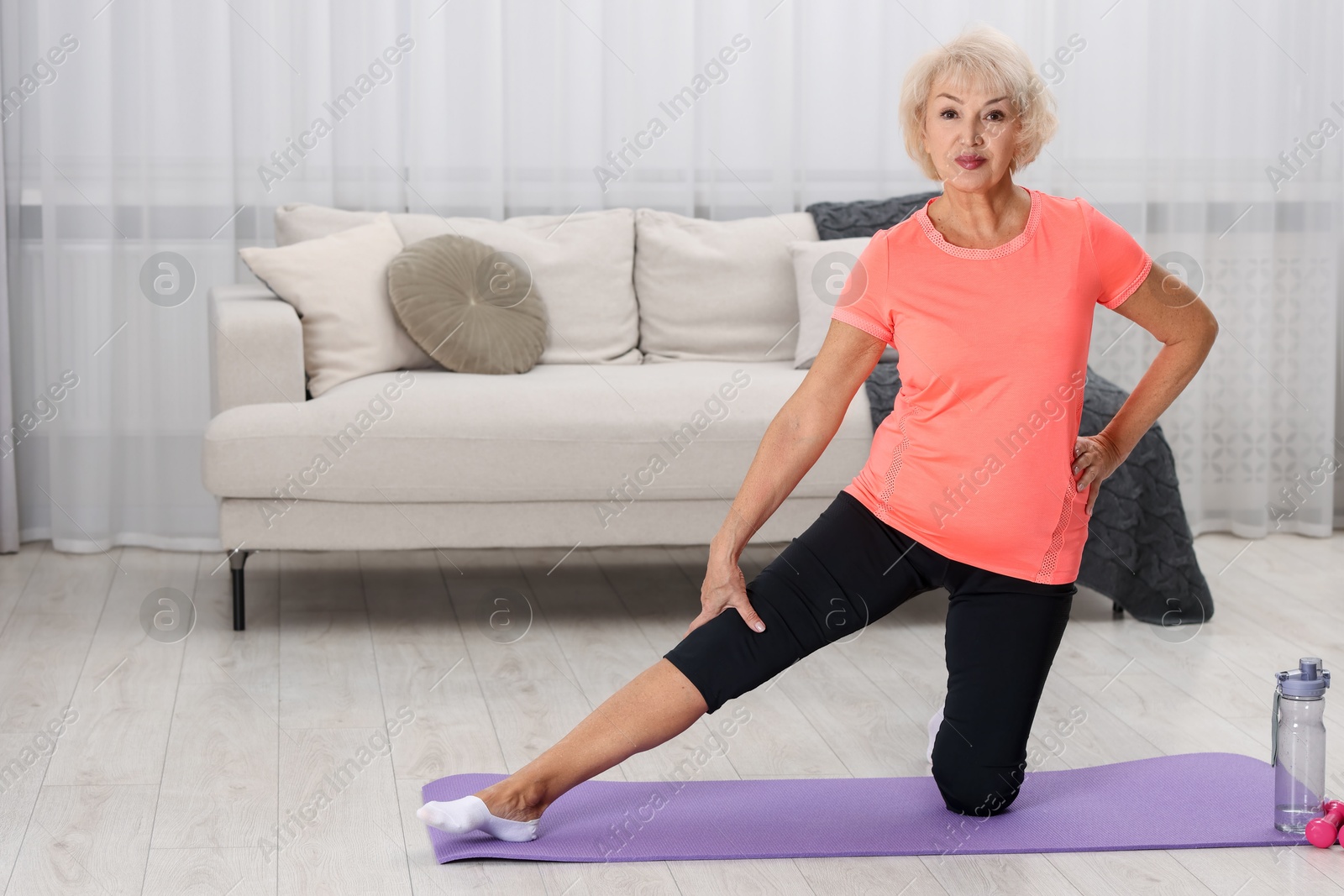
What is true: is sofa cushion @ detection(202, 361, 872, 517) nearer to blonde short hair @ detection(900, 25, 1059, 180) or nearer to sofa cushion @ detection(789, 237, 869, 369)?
sofa cushion @ detection(789, 237, 869, 369)

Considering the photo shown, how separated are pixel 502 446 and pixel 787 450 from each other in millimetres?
1097

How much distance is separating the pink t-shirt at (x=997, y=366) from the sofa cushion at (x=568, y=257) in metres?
1.64

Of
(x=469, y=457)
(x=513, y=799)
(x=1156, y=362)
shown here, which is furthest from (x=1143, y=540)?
(x=513, y=799)

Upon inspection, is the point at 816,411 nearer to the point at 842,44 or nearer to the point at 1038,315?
the point at 1038,315

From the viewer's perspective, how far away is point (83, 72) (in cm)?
354

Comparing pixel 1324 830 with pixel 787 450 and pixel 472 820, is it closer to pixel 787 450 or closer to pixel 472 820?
pixel 787 450

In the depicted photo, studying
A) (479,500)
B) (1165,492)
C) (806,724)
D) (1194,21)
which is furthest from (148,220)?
(1194,21)

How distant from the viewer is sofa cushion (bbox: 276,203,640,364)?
3.46m

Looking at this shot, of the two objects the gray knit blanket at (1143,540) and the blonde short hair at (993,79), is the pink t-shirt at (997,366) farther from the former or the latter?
the gray knit blanket at (1143,540)

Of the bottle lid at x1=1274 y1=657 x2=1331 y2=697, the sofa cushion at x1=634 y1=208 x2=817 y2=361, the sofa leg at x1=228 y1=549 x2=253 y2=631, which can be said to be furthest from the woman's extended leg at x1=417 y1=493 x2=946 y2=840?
the sofa cushion at x1=634 y1=208 x2=817 y2=361

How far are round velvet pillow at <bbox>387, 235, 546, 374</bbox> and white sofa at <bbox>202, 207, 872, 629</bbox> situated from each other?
0.54 feet

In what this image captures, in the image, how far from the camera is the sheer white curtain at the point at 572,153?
358cm

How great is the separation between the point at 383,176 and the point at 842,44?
1246 millimetres

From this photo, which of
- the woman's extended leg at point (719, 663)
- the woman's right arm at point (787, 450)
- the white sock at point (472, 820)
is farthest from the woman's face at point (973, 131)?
the white sock at point (472, 820)
